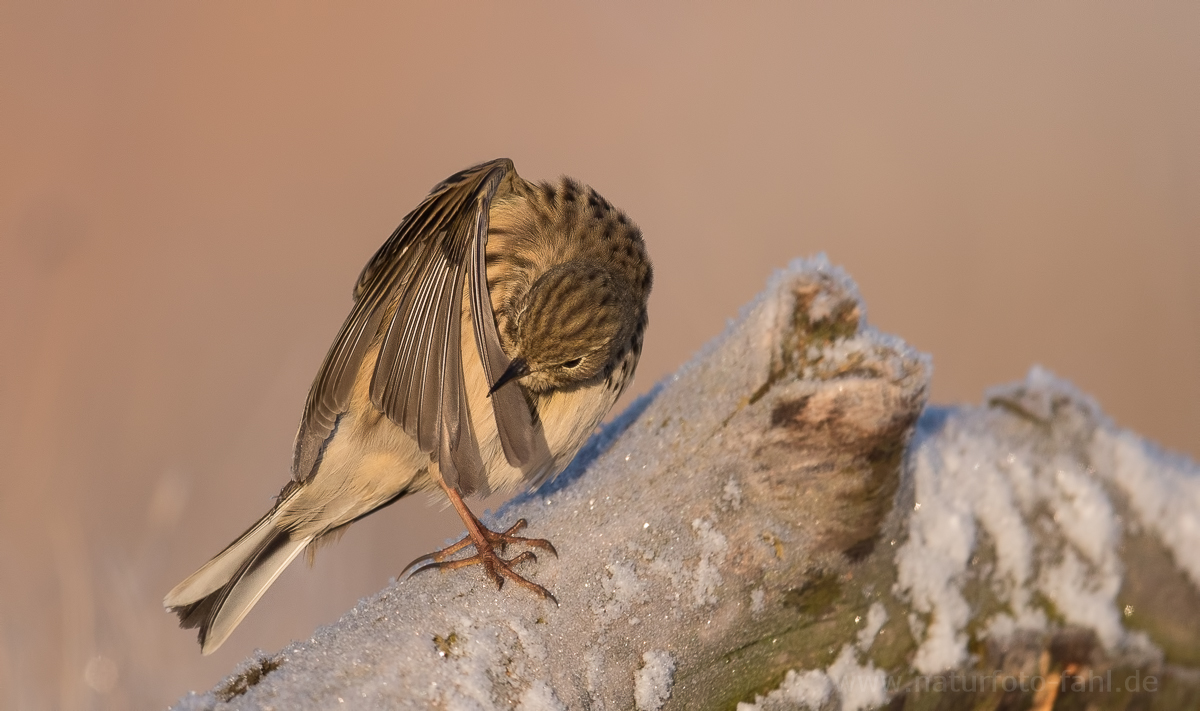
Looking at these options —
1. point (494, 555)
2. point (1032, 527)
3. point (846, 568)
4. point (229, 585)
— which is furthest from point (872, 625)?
point (229, 585)

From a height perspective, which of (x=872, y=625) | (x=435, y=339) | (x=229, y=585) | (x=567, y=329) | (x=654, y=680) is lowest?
(x=229, y=585)

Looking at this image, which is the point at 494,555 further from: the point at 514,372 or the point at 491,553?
the point at 514,372

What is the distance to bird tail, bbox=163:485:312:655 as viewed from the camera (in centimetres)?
293

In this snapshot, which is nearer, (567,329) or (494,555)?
(494,555)

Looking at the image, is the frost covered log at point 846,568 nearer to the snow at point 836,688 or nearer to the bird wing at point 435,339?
the snow at point 836,688

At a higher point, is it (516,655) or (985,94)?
(985,94)

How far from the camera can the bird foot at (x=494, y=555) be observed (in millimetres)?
2186

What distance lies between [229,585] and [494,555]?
107 cm

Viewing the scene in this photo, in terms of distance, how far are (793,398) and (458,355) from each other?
2.42 feet

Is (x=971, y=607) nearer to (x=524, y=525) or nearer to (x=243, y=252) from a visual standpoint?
(x=524, y=525)

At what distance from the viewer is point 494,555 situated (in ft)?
7.58

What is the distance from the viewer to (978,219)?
732cm

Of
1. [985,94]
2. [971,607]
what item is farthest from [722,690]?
[985,94]

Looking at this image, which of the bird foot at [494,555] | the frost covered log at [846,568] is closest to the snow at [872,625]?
the frost covered log at [846,568]
